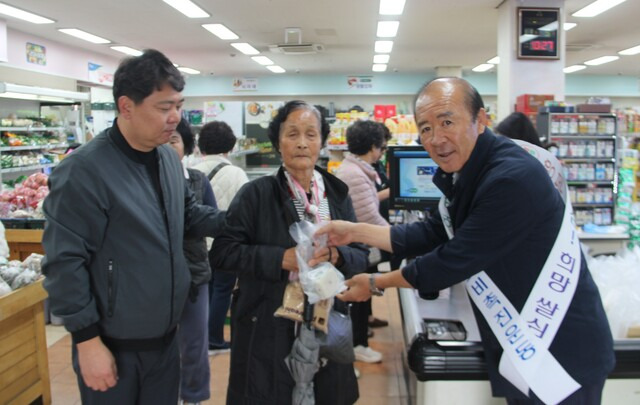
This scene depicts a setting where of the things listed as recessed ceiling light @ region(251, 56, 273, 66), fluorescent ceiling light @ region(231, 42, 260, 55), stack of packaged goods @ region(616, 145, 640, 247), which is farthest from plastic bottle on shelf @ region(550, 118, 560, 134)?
recessed ceiling light @ region(251, 56, 273, 66)

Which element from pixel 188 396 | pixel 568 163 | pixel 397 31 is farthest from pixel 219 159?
pixel 397 31

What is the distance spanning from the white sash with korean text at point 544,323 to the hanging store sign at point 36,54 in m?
10.8

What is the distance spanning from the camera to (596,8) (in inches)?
309

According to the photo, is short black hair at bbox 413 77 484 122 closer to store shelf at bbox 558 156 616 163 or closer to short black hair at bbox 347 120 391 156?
short black hair at bbox 347 120 391 156

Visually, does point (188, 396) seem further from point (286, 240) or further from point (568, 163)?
point (568, 163)

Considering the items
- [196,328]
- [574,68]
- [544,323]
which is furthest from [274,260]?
[574,68]

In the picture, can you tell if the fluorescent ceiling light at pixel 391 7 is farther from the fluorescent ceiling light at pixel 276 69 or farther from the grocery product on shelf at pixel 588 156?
the fluorescent ceiling light at pixel 276 69

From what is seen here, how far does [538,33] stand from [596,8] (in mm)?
1575

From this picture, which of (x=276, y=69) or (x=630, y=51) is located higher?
(x=276, y=69)

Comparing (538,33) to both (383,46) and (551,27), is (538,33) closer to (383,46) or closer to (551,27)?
(551,27)

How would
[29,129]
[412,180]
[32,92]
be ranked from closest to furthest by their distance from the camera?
[412,180] < [32,92] < [29,129]

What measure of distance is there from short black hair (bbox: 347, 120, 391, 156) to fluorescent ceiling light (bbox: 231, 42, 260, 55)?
7.40 metres

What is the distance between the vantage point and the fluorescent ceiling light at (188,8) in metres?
7.33

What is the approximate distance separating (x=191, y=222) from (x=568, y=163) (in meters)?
5.67
